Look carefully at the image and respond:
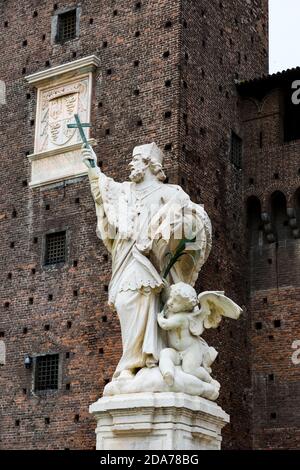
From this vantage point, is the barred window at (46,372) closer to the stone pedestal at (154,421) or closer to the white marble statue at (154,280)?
the white marble statue at (154,280)

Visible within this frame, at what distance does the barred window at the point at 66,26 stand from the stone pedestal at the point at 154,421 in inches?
480

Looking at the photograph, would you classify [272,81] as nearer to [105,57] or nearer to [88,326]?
[105,57]

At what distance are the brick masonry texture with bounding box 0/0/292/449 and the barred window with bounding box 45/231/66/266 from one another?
0.49 feet

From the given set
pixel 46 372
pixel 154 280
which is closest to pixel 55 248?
pixel 46 372

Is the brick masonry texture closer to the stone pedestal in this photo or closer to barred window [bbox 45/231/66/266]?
barred window [bbox 45/231/66/266]

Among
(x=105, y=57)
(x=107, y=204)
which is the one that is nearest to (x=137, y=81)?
(x=105, y=57)

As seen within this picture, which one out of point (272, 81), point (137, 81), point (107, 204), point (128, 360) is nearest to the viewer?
point (128, 360)

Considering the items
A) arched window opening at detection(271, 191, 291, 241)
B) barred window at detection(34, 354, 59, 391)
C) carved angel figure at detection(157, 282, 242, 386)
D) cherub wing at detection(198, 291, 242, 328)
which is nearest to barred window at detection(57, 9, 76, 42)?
arched window opening at detection(271, 191, 291, 241)

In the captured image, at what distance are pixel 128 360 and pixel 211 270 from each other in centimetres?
887

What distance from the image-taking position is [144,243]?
8.92 metres

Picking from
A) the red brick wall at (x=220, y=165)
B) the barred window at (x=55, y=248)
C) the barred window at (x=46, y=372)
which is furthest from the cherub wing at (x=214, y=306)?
the barred window at (x=55, y=248)

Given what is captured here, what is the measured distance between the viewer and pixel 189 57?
17.9 m

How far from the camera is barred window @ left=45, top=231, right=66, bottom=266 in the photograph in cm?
1788

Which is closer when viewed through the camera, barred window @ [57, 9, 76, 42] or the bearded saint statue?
the bearded saint statue
